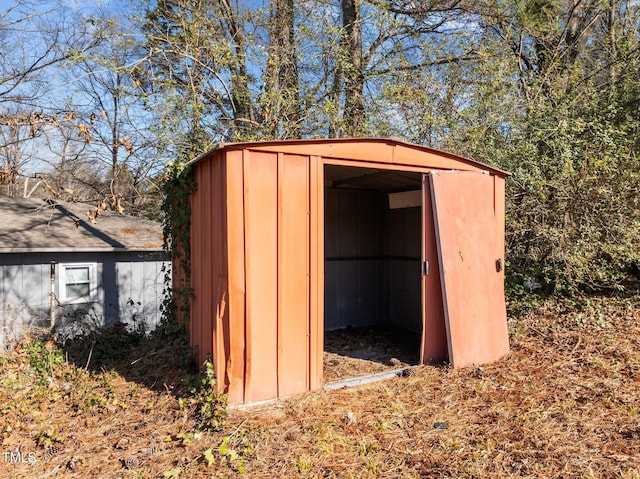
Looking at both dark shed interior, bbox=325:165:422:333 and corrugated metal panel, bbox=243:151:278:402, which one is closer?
corrugated metal panel, bbox=243:151:278:402

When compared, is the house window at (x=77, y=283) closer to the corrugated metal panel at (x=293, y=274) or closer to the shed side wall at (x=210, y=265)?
the shed side wall at (x=210, y=265)

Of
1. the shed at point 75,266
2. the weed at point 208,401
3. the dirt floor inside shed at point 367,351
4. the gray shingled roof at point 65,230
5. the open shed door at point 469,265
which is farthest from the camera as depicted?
the gray shingled roof at point 65,230

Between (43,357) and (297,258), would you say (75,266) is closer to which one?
(43,357)

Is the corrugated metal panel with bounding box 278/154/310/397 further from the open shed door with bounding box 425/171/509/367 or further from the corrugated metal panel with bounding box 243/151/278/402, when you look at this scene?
the open shed door with bounding box 425/171/509/367

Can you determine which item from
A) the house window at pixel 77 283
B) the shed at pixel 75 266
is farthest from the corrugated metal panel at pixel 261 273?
the house window at pixel 77 283

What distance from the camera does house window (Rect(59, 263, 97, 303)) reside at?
29.9 ft

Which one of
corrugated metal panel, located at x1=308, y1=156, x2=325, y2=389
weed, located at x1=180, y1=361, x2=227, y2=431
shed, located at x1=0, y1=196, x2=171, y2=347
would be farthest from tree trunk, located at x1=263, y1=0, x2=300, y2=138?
weed, located at x1=180, y1=361, x2=227, y2=431

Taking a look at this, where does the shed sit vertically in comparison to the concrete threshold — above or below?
above

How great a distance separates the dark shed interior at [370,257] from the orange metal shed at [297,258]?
1.77m

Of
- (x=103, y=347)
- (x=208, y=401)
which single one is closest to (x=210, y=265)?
(x=208, y=401)

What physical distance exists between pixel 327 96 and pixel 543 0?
16.0 feet

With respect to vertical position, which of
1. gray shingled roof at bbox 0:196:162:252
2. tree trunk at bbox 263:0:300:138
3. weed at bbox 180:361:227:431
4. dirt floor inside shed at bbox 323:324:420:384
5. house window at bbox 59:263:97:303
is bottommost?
dirt floor inside shed at bbox 323:324:420:384

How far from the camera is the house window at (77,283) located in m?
9.12

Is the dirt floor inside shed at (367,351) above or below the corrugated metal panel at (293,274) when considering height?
below
